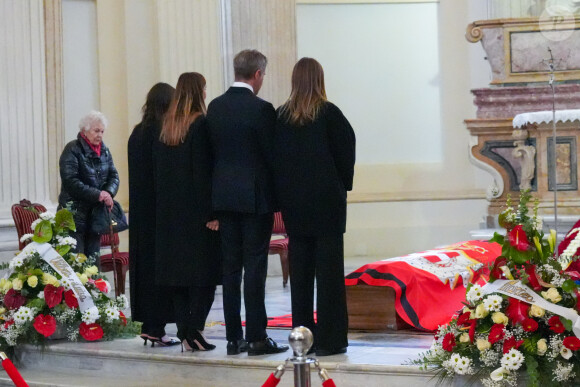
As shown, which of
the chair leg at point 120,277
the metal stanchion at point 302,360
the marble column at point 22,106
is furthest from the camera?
the marble column at point 22,106

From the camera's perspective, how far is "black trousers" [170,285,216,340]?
591 centimetres

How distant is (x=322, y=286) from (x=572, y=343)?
1445 millimetres

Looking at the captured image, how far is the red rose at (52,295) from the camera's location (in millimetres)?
6599

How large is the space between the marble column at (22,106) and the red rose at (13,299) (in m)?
2.81

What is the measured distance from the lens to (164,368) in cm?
604

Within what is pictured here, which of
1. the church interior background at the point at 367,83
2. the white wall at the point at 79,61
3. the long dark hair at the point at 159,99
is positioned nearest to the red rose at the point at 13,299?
the long dark hair at the point at 159,99

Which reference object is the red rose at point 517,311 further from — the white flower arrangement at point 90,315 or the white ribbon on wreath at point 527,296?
the white flower arrangement at point 90,315

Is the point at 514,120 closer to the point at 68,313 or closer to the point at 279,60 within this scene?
the point at 279,60

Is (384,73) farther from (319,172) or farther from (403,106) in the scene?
(319,172)

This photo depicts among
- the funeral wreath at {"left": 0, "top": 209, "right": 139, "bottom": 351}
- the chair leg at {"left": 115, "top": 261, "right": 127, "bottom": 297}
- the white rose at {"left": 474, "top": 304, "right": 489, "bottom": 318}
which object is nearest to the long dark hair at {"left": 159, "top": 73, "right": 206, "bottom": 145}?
the funeral wreath at {"left": 0, "top": 209, "right": 139, "bottom": 351}

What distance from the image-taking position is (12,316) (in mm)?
6648

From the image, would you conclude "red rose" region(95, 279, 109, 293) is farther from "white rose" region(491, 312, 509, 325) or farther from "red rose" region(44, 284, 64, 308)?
"white rose" region(491, 312, 509, 325)

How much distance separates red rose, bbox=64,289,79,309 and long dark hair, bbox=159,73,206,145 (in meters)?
1.39

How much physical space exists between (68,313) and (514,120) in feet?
16.9
